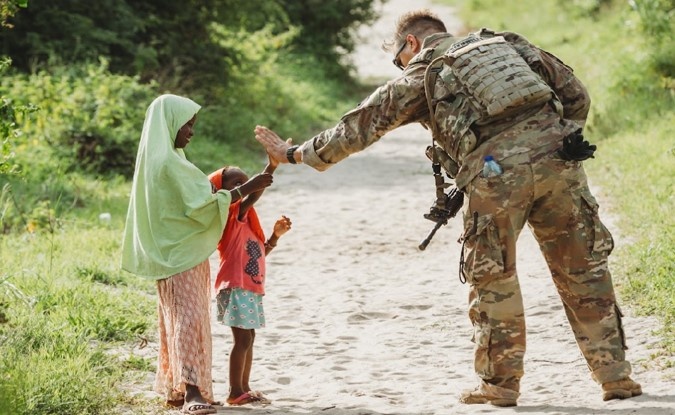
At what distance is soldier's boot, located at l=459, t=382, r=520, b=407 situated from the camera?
539 centimetres

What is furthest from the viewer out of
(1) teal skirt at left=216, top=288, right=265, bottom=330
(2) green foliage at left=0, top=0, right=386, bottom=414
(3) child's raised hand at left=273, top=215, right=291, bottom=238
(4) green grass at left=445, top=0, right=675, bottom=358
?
(4) green grass at left=445, top=0, right=675, bottom=358

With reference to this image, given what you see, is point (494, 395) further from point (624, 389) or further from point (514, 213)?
point (514, 213)

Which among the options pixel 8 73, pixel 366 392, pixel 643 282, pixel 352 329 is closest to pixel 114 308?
pixel 352 329

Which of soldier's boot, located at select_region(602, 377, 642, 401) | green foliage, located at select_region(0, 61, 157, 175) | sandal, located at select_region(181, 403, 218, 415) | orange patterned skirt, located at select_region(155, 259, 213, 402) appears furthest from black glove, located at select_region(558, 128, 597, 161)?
green foliage, located at select_region(0, 61, 157, 175)

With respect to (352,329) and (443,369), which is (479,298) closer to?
(443,369)

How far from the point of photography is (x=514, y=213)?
5250mm

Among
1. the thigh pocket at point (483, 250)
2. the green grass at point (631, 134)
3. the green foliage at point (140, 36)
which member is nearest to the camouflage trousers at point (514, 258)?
the thigh pocket at point (483, 250)

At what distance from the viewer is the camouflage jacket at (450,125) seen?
17.2ft

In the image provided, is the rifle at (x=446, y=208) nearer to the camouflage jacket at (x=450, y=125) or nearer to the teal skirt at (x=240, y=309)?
the camouflage jacket at (x=450, y=125)

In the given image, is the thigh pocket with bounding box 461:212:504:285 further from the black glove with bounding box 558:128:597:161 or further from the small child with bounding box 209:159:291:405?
the small child with bounding box 209:159:291:405

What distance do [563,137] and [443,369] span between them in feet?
5.79

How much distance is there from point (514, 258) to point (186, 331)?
1.58 meters

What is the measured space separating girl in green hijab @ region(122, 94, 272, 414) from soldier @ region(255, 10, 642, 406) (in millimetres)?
879

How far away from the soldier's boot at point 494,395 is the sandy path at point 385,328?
5cm
